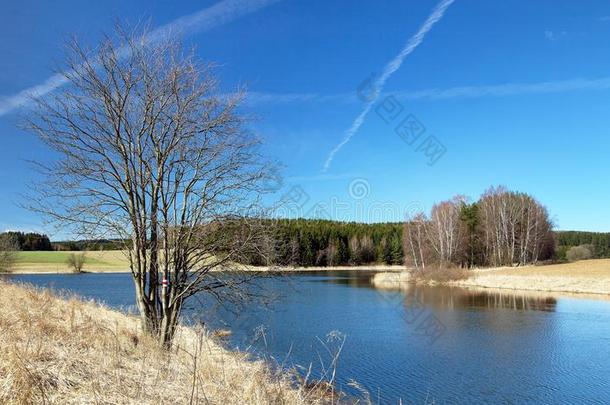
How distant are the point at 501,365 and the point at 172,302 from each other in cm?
1182

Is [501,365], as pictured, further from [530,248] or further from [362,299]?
[530,248]

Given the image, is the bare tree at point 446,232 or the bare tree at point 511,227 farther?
the bare tree at point 511,227

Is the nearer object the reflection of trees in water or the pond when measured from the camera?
the pond

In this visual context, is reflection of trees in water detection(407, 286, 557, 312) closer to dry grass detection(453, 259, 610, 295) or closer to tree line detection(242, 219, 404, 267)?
dry grass detection(453, 259, 610, 295)

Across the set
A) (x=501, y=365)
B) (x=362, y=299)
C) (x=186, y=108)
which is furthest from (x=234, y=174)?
(x=362, y=299)

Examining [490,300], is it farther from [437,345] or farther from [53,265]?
[53,265]

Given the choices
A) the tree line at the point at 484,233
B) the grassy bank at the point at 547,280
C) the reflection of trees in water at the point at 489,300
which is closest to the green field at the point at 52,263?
the tree line at the point at 484,233

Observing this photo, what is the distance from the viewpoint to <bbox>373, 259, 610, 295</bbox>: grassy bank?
4416 cm

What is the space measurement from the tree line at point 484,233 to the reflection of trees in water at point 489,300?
62.5 ft

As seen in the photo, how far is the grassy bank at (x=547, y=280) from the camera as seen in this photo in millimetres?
44156

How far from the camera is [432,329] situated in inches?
915

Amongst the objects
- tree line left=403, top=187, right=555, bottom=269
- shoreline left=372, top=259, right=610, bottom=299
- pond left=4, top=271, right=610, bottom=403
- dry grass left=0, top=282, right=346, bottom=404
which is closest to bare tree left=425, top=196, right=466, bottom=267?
tree line left=403, top=187, right=555, bottom=269

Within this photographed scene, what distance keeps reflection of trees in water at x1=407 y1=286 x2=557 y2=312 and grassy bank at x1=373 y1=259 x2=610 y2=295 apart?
475 cm

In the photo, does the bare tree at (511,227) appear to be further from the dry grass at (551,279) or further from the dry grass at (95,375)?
the dry grass at (95,375)
